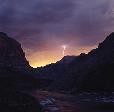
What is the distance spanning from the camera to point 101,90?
19462 cm

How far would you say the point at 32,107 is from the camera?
5147cm

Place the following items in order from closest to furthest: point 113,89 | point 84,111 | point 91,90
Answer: point 84,111 < point 113,89 < point 91,90

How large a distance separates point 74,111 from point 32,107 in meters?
35.1

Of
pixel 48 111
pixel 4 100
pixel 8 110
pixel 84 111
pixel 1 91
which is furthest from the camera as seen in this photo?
pixel 84 111

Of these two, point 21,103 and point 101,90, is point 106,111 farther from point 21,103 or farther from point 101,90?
point 101,90

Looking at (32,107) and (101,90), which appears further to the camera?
(101,90)

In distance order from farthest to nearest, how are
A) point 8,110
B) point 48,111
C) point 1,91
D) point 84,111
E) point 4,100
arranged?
point 84,111, point 48,111, point 1,91, point 4,100, point 8,110

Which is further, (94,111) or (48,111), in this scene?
(94,111)

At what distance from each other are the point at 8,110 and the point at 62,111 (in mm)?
42406

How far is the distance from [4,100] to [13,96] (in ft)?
12.3

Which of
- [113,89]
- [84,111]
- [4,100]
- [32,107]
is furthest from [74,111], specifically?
[113,89]

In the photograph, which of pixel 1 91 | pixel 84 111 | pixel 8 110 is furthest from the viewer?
pixel 84 111

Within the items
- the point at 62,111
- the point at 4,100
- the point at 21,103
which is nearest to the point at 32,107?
the point at 21,103

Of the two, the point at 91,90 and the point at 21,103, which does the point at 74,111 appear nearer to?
the point at 21,103
